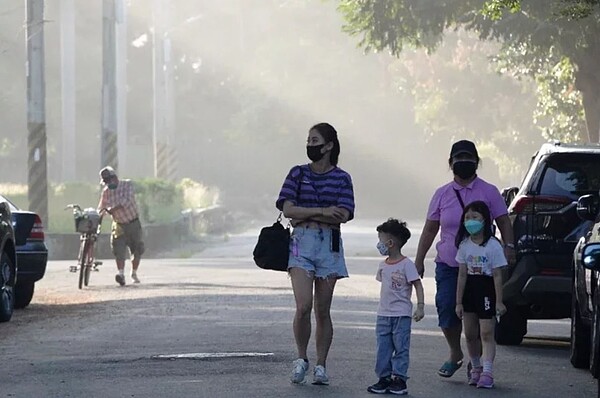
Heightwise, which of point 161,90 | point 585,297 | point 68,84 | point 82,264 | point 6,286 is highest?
point 68,84

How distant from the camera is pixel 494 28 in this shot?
105 ft

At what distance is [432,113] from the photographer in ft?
239

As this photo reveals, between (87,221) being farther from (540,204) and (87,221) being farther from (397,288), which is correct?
(397,288)

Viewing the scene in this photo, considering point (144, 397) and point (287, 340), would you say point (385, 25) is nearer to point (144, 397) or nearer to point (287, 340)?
point (287, 340)

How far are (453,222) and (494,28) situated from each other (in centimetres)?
2019

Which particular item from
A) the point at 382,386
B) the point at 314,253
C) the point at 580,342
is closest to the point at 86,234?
the point at 580,342

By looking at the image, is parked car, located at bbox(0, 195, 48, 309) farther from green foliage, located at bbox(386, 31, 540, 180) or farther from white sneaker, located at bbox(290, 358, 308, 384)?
green foliage, located at bbox(386, 31, 540, 180)

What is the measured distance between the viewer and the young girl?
38.5 ft

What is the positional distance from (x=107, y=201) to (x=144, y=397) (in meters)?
14.3

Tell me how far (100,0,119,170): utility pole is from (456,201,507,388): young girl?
31492mm

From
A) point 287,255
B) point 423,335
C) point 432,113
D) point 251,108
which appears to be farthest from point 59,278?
point 251,108

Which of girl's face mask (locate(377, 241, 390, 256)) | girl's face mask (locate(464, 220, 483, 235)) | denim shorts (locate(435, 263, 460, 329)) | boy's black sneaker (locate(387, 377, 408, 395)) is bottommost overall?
boy's black sneaker (locate(387, 377, 408, 395))

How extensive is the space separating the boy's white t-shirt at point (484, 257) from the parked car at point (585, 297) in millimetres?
579

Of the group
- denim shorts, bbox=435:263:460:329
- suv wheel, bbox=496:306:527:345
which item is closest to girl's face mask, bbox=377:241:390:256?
denim shorts, bbox=435:263:460:329
